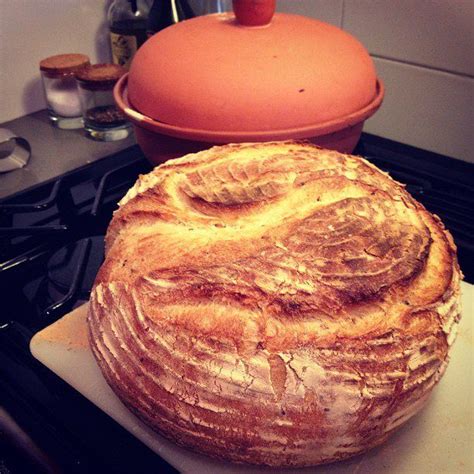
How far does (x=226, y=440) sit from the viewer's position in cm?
50

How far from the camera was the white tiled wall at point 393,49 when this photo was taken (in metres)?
1.08

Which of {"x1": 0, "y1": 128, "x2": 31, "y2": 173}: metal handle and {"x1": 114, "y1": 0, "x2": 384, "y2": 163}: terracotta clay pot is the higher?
{"x1": 114, "y1": 0, "x2": 384, "y2": 163}: terracotta clay pot

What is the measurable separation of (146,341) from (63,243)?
0.41 m

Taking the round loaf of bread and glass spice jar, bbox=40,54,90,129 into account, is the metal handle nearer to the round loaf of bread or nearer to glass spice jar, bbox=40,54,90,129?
glass spice jar, bbox=40,54,90,129

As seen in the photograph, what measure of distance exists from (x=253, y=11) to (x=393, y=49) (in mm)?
434

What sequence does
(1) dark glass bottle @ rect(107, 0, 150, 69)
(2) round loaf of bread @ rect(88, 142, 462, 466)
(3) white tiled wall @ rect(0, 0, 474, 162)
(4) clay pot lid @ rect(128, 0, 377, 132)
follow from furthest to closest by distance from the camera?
(1) dark glass bottle @ rect(107, 0, 150, 69)
(3) white tiled wall @ rect(0, 0, 474, 162)
(4) clay pot lid @ rect(128, 0, 377, 132)
(2) round loaf of bread @ rect(88, 142, 462, 466)

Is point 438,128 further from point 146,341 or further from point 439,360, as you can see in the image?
point 146,341

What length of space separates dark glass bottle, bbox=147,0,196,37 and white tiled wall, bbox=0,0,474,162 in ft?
0.28

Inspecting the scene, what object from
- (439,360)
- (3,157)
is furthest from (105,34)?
(439,360)

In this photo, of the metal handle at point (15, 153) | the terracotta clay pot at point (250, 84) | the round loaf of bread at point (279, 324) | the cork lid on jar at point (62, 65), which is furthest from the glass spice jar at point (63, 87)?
the round loaf of bread at point (279, 324)

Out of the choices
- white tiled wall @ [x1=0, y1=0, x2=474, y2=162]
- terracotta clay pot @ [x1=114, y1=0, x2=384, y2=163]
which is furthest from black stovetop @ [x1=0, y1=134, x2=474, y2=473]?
terracotta clay pot @ [x1=114, y1=0, x2=384, y2=163]

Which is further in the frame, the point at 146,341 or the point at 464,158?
the point at 464,158

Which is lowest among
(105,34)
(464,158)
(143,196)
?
(464,158)

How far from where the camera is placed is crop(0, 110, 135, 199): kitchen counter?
1.10m
